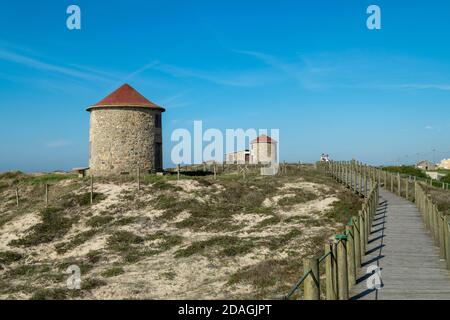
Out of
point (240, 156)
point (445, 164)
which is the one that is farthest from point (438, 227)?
point (445, 164)

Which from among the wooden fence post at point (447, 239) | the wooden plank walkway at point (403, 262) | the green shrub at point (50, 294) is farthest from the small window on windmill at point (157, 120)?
the wooden fence post at point (447, 239)

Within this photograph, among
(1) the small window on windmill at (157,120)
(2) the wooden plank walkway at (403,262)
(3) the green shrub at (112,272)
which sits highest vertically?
(1) the small window on windmill at (157,120)

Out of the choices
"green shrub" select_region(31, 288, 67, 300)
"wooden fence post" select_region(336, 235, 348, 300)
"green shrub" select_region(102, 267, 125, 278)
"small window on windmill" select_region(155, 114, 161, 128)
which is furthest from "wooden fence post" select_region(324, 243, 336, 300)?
"small window on windmill" select_region(155, 114, 161, 128)

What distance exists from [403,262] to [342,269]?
12.2 feet

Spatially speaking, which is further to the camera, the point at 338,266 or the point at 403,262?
the point at 403,262

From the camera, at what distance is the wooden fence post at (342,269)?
8.41 m

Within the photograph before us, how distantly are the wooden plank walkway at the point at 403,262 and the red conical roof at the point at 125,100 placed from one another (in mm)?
23455

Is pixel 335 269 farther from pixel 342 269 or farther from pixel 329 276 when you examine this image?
pixel 329 276

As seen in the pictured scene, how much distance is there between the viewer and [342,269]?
28.0 ft

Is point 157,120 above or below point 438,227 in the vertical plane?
above

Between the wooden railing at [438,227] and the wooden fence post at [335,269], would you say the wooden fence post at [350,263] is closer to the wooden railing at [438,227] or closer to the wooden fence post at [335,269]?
the wooden fence post at [335,269]

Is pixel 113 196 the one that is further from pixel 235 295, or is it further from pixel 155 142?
pixel 235 295

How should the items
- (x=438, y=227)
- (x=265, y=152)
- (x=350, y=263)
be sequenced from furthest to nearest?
(x=265, y=152), (x=438, y=227), (x=350, y=263)

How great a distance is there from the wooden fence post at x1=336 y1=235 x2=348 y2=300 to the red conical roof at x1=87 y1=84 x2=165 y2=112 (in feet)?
96.5
